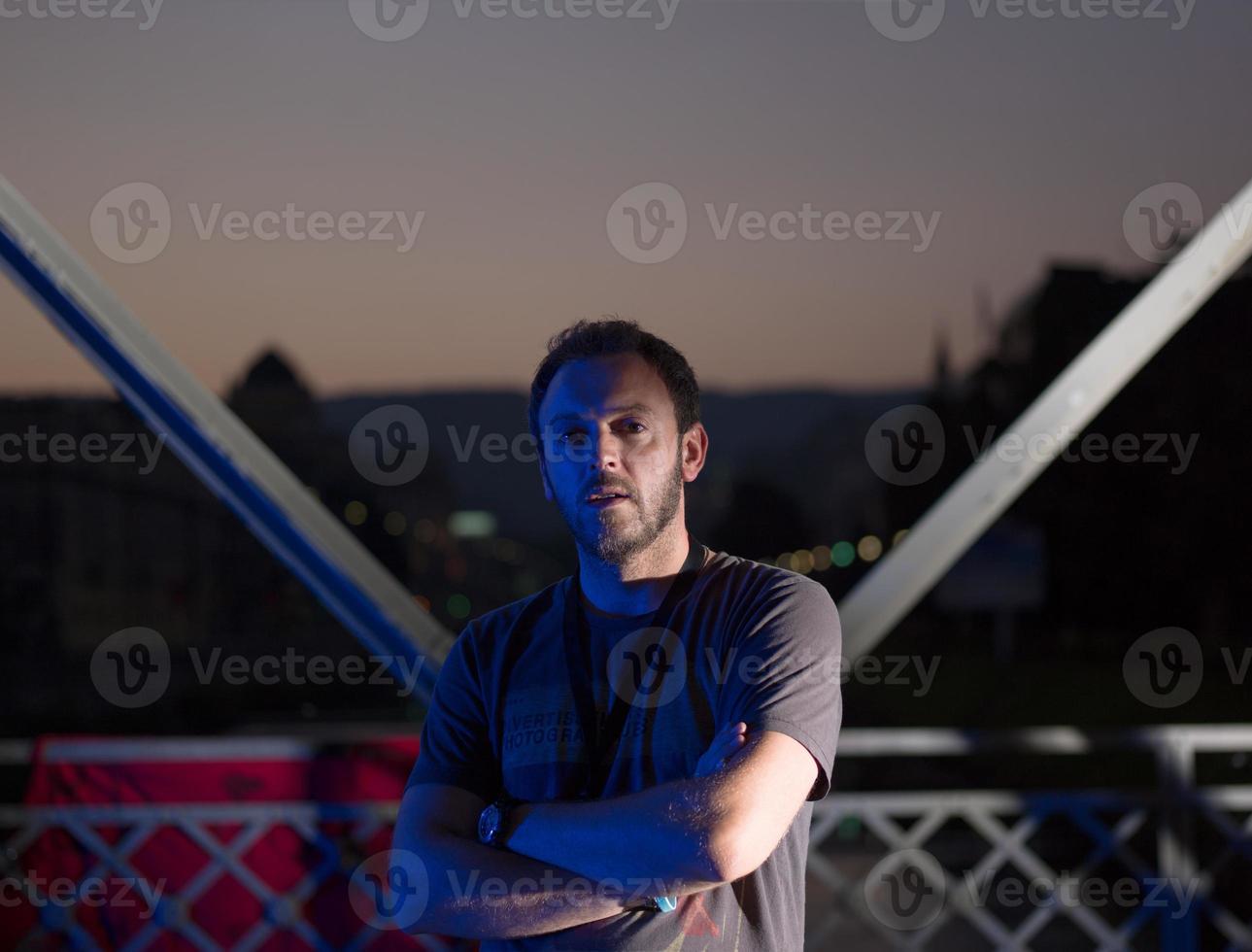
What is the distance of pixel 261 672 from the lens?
436cm

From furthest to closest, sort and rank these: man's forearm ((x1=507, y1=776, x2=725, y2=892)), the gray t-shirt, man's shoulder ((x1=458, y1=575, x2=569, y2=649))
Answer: man's shoulder ((x1=458, y1=575, x2=569, y2=649)), the gray t-shirt, man's forearm ((x1=507, y1=776, x2=725, y2=892))

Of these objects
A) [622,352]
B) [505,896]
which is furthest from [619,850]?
[622,352]

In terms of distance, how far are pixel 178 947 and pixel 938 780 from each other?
654 inches

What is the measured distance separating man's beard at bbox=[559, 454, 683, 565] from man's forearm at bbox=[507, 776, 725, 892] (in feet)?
1.47

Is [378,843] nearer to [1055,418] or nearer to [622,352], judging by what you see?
[622,352]

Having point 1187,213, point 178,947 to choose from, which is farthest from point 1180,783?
point 178,947

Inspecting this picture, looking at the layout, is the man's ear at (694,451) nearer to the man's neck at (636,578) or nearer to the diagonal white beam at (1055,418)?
the man's neck at (636,578)

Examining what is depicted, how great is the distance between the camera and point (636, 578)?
7.89 ft

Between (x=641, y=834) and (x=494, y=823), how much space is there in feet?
1.11

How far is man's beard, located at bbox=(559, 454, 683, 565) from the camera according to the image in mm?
2383

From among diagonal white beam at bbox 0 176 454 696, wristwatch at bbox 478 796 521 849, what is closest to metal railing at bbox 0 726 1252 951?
diagonal white beam at bbox 0 176 454 696

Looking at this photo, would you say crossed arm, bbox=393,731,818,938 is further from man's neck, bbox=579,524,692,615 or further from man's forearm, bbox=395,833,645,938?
man's neck, bbox=579,524,692,615

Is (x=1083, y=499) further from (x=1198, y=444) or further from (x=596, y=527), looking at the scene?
(x=596, y=527)

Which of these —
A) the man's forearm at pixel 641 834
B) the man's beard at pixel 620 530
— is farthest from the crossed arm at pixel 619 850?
the man's beard at pixel 620 530
